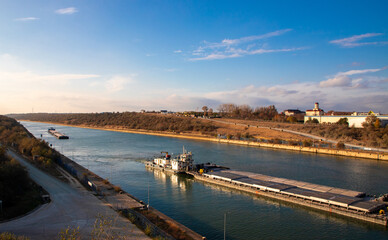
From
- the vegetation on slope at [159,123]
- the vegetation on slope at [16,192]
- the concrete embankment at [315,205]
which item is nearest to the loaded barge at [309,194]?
the concrete embankment at [315,205]

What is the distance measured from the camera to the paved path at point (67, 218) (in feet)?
58.0

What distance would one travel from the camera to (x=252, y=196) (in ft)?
98.9

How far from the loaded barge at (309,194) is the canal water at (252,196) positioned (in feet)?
2.35

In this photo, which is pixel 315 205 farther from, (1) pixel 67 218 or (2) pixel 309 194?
(1) pixel 67 218

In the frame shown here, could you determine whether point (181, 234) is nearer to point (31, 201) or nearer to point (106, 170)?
point (31, 201)

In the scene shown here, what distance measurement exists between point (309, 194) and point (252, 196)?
572 centimetres

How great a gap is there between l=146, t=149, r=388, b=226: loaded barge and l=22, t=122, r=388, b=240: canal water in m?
0.72

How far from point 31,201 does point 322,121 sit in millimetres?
104600

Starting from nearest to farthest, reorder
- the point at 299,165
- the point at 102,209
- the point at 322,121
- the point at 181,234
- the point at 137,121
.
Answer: the point at 181,234 → the point at 102,209 → the point at 299,165 → the point at 322,121 → the point at 137,121

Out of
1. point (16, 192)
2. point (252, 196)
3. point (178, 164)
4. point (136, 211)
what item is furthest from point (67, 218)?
point (178, 164)

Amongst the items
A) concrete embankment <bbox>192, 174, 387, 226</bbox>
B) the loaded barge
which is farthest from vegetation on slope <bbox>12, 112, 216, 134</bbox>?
concrete embankment <bbox>192, 174, 387, 226</bbox>

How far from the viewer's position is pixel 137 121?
493ft

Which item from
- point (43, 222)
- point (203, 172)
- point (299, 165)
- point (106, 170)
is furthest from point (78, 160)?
point (299, 165)

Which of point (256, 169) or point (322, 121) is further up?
point (322, 121)
